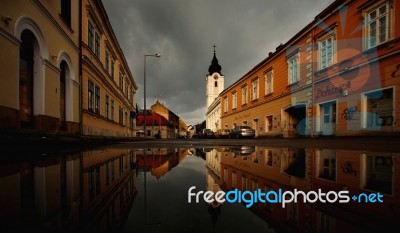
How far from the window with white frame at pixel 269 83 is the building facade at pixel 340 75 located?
0.10m

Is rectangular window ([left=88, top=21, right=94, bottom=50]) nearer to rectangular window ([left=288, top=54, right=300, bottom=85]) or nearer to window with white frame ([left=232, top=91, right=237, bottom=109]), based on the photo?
rectangular window ([left=288, top=54, right=300, bottom=85])

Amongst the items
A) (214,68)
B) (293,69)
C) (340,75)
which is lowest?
(340,75)

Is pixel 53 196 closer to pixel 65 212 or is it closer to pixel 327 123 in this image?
pixel 65 212

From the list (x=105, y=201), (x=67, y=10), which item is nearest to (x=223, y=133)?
(x=67, y=10)

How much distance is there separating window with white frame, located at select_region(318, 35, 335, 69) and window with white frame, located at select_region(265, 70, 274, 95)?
275 inches

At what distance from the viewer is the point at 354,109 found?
13180mm

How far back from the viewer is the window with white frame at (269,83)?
23.5m

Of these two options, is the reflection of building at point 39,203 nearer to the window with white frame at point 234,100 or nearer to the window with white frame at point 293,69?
the window with white frame at point 293,69

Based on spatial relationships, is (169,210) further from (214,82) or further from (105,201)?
(214,82)

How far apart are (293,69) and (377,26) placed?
8159 millimetres

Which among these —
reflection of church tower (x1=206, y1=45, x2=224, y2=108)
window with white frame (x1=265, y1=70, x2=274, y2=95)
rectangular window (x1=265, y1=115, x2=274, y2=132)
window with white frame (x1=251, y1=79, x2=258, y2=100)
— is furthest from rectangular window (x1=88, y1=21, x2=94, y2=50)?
reflection of church tower (x1=206, y1=45, x2=224, y2=108)

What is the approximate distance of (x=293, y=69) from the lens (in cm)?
2003

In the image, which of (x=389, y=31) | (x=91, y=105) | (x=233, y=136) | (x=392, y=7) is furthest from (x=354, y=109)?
(x=91, y=105)

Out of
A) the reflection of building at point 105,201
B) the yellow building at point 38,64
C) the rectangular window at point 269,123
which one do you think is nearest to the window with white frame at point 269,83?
the rectangular window at point 269,123
